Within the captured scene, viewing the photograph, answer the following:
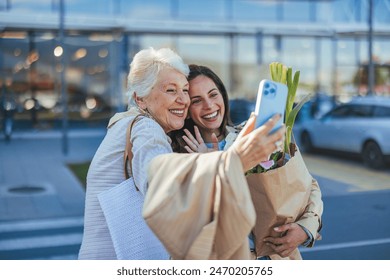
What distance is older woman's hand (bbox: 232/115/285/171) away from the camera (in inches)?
55.6

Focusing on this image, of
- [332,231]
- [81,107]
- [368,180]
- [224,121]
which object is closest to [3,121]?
[81,107]

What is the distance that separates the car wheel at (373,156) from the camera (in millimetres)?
11219

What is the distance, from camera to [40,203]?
791 centimetres

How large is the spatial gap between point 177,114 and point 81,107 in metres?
17.3

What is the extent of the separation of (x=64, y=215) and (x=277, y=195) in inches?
230

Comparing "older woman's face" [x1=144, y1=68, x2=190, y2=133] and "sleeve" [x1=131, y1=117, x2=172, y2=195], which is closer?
"sleeve" [x1=131, y1=117, x2=172, y2=195]

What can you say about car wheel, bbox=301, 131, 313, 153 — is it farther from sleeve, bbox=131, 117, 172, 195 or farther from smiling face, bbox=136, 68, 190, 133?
sleeve, bbox=131, 117, 172, 195

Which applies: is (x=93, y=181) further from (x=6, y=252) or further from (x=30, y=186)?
(x=30, y=186)

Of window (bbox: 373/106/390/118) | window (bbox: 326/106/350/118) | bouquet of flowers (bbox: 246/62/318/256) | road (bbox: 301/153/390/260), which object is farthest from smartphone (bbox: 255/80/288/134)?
window (bbox: 326/106/350/118)

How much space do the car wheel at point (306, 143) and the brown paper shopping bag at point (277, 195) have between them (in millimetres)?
12229

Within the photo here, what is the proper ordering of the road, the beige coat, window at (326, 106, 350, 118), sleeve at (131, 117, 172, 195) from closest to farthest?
1. the beige coat
2. sleeve at (131, 117, 172, 195)
3. the road
4. window at (326, 106, 350, 118)

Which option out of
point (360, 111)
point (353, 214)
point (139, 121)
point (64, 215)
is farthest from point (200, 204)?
point (360, 111)

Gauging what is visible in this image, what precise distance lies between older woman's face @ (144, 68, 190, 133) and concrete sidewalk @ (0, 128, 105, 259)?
13.2 ft

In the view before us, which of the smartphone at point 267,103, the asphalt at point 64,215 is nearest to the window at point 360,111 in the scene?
the asphalt at point 64,215
